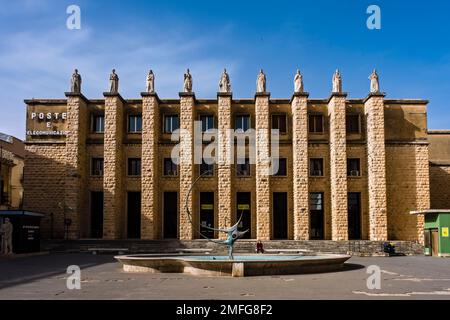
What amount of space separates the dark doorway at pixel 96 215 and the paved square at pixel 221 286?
19.2 m

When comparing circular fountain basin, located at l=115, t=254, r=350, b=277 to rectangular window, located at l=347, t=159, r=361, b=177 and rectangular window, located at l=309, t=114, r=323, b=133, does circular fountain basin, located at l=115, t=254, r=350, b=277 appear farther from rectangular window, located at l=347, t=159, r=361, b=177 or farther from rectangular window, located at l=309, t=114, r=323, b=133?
rectangular window, located at l=309, t=114, r=323, b=133

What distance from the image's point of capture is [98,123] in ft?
136

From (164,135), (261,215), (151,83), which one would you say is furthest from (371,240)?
(151,83)

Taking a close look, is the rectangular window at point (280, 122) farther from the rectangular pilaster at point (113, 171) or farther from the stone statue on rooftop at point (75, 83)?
the stone statue on rooftop at point (75, 83)

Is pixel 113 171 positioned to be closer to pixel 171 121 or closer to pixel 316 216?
pixel 171 121

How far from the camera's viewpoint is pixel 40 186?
1574 inches

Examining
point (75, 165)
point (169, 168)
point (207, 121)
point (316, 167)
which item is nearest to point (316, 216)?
point (316, 167)

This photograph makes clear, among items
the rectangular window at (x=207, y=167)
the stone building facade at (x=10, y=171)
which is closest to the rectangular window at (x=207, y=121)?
the rectangular window at (x=207, y=167)

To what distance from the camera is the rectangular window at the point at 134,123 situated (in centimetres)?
4134

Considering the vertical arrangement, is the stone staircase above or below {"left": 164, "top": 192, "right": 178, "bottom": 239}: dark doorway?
below

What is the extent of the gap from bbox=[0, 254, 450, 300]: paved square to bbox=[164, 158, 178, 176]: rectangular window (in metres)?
19.6

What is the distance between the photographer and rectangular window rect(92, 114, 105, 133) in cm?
4128

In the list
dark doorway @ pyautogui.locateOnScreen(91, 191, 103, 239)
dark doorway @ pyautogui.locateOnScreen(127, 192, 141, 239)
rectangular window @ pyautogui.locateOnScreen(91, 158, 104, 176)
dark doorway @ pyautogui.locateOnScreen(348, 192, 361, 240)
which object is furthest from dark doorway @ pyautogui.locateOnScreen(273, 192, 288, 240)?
rectangular window @ pyautogui.locateOnScreen(91, 158, 104, 176)

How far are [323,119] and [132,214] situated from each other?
16868 mm
